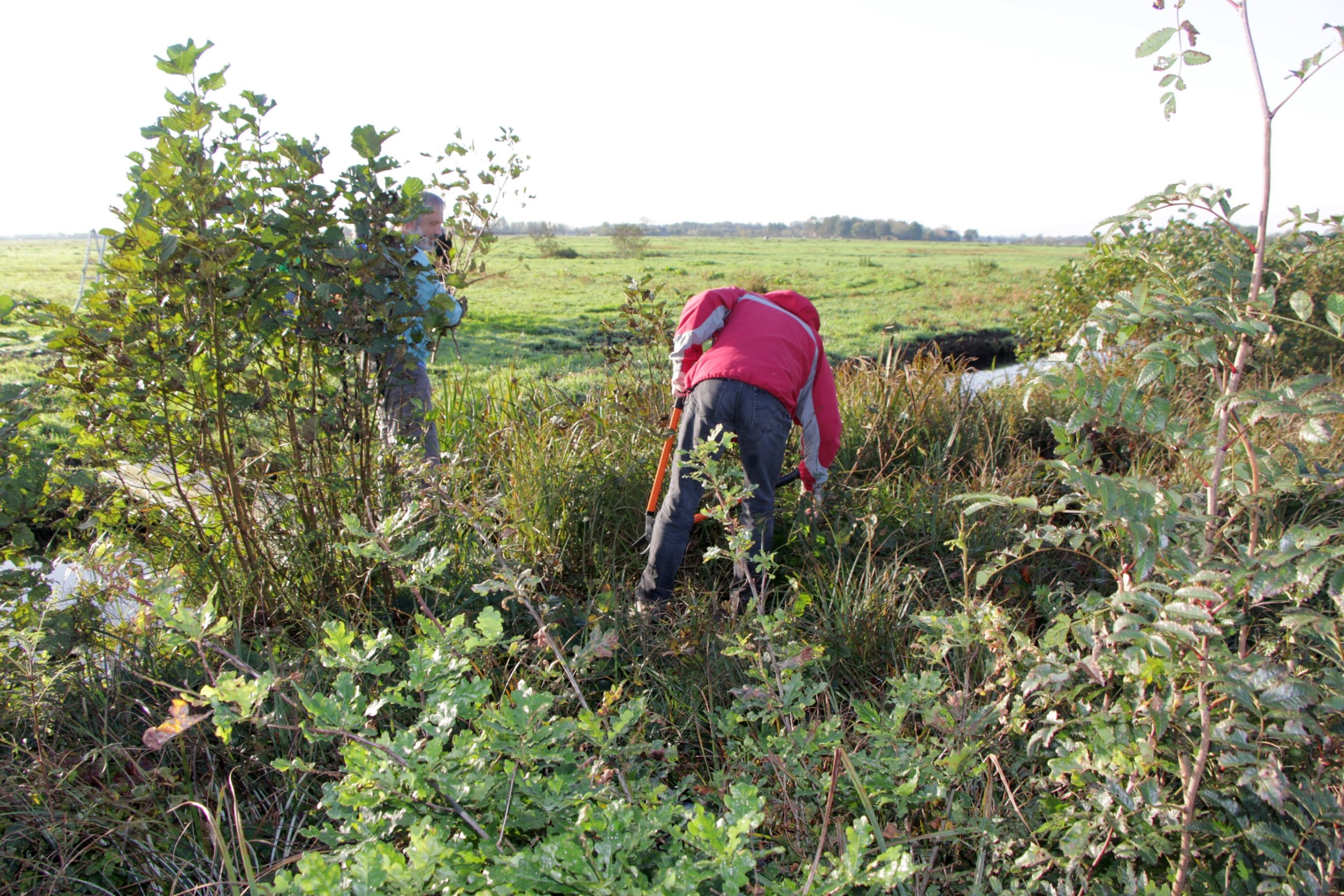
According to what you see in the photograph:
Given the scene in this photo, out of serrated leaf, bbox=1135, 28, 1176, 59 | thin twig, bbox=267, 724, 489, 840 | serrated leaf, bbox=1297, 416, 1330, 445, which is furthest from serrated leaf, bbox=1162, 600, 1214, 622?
thin twig, bbox=267, 724, 489, 840

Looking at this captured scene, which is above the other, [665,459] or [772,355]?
[772,355]

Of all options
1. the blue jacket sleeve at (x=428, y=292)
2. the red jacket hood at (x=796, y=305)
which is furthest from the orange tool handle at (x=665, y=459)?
the blue jacket sleeve at (x=428, y=292)

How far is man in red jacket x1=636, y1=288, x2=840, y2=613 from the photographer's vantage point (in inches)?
131

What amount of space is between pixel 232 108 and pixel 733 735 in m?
2.56

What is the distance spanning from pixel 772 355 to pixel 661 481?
83cm

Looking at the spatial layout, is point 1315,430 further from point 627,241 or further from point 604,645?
point 627,241

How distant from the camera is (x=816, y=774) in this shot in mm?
1857

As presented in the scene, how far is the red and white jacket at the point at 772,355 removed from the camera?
132 inches

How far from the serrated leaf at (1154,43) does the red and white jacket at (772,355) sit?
6.30ft

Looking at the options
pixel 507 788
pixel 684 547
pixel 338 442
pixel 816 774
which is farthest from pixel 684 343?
pixel 507 788

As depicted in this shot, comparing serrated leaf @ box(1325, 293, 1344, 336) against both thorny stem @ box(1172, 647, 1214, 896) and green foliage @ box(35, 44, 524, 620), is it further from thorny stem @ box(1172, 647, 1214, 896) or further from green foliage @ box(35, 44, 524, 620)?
green foliage @ box(35, 44, 524, 620)

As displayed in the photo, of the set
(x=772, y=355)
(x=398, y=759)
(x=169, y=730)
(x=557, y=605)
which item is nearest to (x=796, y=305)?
(x=772, y=355)

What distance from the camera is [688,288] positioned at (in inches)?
969

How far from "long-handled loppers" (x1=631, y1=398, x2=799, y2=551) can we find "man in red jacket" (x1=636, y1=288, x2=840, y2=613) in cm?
11
